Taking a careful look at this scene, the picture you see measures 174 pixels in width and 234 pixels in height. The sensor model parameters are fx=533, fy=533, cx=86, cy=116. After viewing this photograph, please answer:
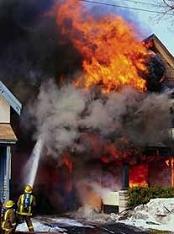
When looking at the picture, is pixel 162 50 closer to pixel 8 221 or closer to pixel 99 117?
pixel 99 117

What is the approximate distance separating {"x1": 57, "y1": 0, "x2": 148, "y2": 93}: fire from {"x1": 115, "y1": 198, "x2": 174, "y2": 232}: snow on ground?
547 cm

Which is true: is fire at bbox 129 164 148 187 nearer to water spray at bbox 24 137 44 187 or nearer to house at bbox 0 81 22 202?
water spray at bbox 24 137 44 187

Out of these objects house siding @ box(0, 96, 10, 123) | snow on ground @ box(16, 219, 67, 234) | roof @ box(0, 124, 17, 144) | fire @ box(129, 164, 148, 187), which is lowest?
snow on ground @ box(16, 219, 67, 234)

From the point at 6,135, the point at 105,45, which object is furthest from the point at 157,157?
the point at 6,135

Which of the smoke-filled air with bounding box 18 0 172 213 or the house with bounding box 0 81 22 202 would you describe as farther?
the smoke-filled air with bounding box 18 0 172 213

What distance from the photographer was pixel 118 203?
1995 cm

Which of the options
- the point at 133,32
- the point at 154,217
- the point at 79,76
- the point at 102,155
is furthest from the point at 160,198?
the point at 133,32

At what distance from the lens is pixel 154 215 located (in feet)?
59.1

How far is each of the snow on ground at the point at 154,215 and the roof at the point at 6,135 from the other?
15.6 feet

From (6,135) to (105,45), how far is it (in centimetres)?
725

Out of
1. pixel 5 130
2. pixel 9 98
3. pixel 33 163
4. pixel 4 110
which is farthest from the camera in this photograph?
pixel 33 163

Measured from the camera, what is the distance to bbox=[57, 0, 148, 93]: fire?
Answer: 2200 centimetres

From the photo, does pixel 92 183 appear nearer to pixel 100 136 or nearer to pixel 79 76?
pixel 100 136

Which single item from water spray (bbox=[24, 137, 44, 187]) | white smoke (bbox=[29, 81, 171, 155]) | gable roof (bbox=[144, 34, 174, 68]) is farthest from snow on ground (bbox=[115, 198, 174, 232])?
gable roof (bbox=[144, 34, 174, 68])
